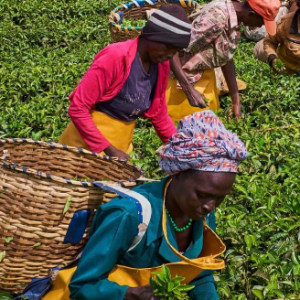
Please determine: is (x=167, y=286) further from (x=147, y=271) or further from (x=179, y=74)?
(x=179, y=74)

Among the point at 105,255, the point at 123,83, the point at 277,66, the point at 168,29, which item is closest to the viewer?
the point at 105,255

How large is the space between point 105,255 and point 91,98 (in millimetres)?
1448

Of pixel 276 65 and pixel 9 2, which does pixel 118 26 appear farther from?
pixel 9 2

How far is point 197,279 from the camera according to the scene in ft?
9.08

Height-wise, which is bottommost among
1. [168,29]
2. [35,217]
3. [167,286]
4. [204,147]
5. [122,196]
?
[35,217]

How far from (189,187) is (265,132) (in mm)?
2839

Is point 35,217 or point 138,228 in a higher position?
point 138,228

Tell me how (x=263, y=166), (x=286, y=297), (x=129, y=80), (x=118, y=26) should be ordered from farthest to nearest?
(x=118, y=26) < (x=263, y=166) < (x=129, y=80) < (x=286, y=297)

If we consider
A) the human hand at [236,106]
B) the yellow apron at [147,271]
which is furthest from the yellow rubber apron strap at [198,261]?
the human hand at [236,106]

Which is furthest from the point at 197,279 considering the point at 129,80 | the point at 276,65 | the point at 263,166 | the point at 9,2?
the point at 9,2

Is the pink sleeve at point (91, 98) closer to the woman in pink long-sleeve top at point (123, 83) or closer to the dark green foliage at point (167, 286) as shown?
the woman in pink long-sleeve top at point (123, 83)

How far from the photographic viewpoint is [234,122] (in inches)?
214

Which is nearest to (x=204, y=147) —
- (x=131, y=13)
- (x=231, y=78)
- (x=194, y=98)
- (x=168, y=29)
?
(x=168, y=29)

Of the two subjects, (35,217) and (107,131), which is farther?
(107,131)
